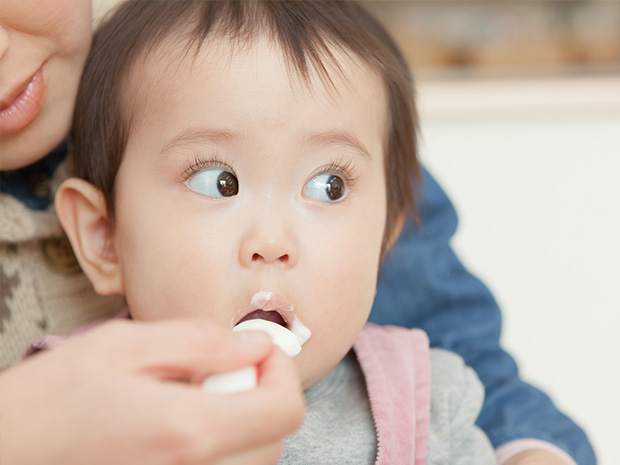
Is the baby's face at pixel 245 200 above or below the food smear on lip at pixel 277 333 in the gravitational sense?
above

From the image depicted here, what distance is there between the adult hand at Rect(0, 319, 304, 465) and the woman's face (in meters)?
0.40

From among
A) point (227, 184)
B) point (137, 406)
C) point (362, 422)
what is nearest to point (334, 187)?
point (227, 184)

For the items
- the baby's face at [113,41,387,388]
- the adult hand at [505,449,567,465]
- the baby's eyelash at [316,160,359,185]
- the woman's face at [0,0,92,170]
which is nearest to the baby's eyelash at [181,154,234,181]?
the baby's face at [113,41,387,388]

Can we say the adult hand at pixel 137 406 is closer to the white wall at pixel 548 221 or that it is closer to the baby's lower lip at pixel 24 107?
the baby's lower lip at pixel 24 107

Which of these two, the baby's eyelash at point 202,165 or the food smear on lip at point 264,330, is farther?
the baby's eyelash at point 202,165

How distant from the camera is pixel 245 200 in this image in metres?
0.72

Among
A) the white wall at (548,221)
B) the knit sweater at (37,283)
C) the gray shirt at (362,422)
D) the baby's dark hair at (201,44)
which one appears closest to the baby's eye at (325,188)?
the baby's dark hair at (201,44)

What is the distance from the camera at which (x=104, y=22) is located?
35.9 inches

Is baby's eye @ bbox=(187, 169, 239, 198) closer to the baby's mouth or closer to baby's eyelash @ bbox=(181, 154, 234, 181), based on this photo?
baby's eyelash @ bbox=(181, 154, 234, 181)

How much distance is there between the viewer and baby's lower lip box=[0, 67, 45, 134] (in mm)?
789

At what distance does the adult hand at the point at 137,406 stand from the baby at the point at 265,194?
0.22 meters

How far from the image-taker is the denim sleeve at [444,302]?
39.3 inches

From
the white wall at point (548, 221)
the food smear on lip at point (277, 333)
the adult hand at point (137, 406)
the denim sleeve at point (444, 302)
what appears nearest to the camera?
the adult hand at point (137, 406)

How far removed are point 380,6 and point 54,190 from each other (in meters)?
1.34
